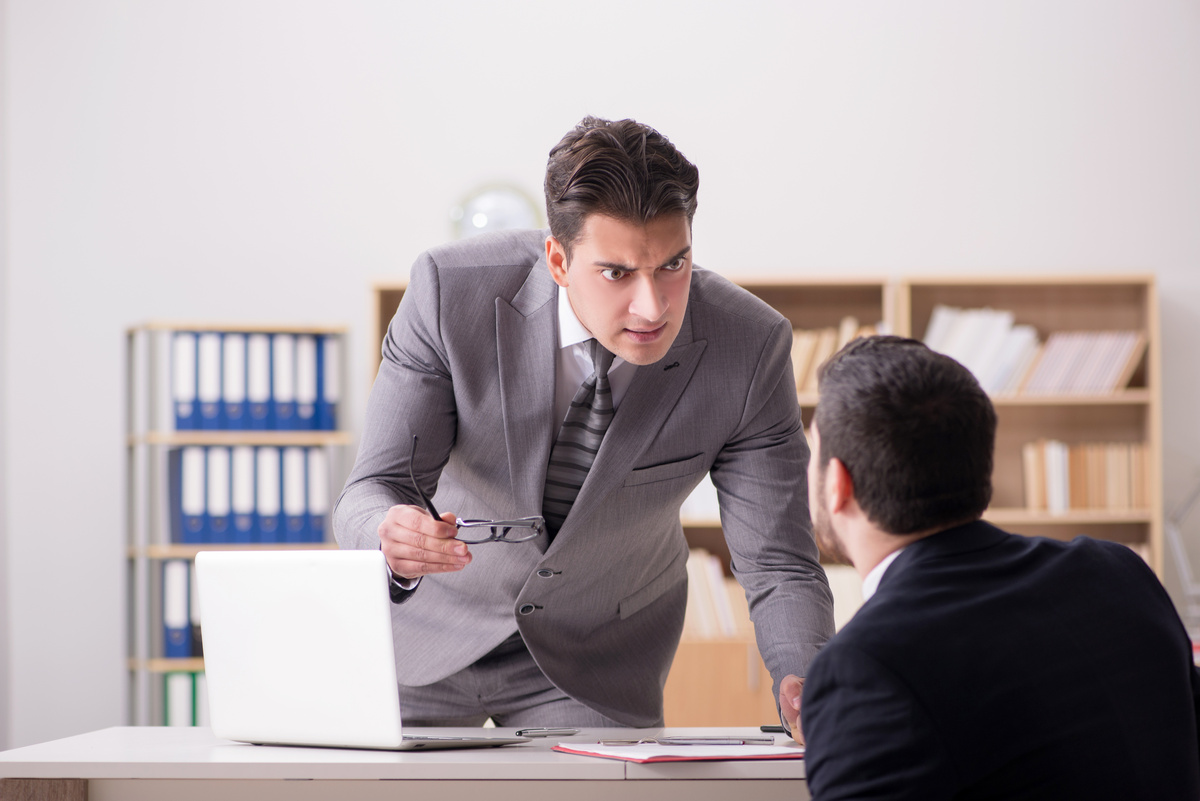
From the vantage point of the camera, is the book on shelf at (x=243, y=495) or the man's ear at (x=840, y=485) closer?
the man's ear at (x=840, y=485)

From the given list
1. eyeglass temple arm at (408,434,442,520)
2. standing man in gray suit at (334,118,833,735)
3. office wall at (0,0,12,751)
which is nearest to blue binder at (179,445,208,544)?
office wall at (0,0,12,751)

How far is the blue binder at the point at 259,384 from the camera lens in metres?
3.27

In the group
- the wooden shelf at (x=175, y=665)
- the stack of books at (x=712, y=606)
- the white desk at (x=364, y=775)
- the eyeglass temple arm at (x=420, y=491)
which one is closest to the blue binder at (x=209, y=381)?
the wooden shelf at (x=175, y=665)

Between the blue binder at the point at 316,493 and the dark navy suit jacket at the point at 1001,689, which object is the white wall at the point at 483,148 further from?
the dark navy suit jacket at the point at 1001,689

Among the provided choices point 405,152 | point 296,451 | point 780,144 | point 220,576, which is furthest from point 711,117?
point 220,576

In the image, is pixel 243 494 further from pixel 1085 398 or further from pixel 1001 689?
pixel 1001 689

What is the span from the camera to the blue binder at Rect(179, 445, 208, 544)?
3232mm

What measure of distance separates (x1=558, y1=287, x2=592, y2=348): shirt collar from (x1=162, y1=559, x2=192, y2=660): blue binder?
7.08 ft

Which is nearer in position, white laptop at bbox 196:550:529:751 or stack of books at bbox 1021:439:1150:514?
white laptop at bbox 196:550:529:751

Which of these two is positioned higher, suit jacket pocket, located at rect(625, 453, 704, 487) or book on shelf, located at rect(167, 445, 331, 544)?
suit jacket pocket, located at rect(625, 453, 704, 487)

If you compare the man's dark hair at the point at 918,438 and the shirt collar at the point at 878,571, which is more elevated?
the man's dark hair at the point at 918,438

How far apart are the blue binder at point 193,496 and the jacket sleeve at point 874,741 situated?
282 centimetres

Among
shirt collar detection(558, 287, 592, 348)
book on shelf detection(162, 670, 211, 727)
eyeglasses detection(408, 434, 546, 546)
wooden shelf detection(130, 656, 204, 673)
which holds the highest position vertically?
shirt collar detection(558, 287, 592, 348)

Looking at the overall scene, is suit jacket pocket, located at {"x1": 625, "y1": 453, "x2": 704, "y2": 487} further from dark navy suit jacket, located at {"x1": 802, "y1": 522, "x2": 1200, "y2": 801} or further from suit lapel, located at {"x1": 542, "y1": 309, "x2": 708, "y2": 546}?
dark navy suit jacket, located at {"x1": 802, "y1": 522, "x2": 1200, "y2": 801}
